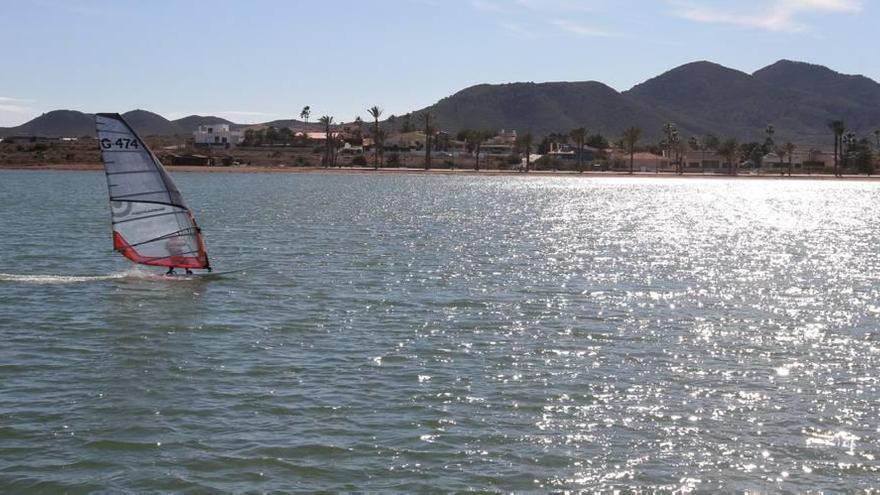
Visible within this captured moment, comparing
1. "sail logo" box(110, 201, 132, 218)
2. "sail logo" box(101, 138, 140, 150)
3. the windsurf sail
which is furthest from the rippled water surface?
"sail logo" box(101, 138, 140, 150)

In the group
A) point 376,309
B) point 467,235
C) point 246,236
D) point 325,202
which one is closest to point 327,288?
point 376,309

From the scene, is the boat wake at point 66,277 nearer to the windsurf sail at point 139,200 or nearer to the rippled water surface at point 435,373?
the rippled water surface at point 435,373

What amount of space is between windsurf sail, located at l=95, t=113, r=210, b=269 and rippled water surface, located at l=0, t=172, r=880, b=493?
1.36 meters

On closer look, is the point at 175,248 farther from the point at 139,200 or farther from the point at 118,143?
the point at 118,143

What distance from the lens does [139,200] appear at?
30125 millimetres

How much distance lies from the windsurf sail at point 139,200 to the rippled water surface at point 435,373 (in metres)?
1.36

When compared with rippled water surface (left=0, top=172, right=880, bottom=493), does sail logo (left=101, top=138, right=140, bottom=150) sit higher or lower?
higher

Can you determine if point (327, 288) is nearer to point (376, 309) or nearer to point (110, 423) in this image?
point (376, 309)

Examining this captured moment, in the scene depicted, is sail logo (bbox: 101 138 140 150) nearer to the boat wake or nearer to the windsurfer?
the windsurfer

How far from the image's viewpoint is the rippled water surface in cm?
1421

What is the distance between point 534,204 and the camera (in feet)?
317

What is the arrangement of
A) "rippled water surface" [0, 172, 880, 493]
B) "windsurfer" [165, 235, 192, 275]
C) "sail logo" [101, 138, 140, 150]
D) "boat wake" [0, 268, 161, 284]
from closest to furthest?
"rippled water surface" [0, 172, 880, 493]
"sail logo" [101, 138, 140, 150]
"boat wake" [0, 268, 161, 284]
"windsurfer" [165, 235, 192, 275]

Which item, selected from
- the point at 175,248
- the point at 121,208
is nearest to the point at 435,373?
the point at 121,208

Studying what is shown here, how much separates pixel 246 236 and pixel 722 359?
1337 inches
